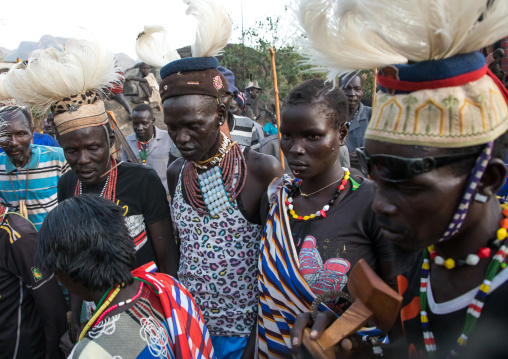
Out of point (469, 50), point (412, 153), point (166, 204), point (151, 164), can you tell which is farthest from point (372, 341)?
point (151, 164)

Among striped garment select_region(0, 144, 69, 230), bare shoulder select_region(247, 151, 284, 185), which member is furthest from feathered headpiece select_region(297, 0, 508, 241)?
striped garment select_region(0, 144, 69, 230)

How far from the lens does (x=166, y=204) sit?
2645 millimetres

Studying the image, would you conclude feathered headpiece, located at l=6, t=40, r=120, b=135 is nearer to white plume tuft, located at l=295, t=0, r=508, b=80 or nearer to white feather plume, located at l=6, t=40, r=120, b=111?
white feather plume, located at l=6, t=40, r=120, b=111

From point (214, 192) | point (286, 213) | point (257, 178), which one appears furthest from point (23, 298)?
point (286, 213)

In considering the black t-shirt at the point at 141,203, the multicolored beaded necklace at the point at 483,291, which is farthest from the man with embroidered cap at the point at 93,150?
the multicolored beaded necklace at the point at 483,291

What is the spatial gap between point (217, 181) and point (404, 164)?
149cm

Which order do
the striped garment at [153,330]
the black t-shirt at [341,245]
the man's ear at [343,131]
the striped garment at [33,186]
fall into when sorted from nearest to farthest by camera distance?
the striped garment at [153,330], the black t-shirt at [341,245], the man's ear at [343,131], the striped garment at [33,186]

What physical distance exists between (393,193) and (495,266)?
342mm

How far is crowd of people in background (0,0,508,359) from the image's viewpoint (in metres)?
1.09

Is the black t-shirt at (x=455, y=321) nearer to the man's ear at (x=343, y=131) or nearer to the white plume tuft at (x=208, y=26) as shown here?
the man's ear at (x=343, y=131)

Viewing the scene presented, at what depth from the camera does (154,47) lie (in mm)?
2814

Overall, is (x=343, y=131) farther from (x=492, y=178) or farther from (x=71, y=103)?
(x=71, y=103)

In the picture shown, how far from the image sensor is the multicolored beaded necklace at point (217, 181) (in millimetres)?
2391

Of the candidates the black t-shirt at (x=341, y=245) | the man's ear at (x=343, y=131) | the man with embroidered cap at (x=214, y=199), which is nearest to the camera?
the black t-shirt at (x=341, y=245)
